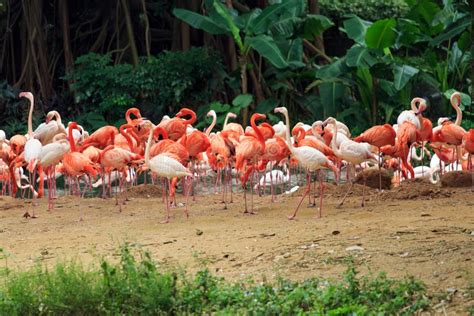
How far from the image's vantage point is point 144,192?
38.5 ft

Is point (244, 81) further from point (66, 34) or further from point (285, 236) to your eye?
point (285, 236)

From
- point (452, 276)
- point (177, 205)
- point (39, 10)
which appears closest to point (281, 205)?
point (177, 205)

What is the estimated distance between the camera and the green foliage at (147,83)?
18.5m

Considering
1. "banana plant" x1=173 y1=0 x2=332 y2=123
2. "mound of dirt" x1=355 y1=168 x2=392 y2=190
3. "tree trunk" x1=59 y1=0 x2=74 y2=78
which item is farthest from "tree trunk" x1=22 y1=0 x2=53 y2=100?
"mound of dirt" x1=355 y1=168 x2=392 y2=190

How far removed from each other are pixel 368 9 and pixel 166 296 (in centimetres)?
1791

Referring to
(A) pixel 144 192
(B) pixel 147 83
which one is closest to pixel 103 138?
(A) pixel 144 192

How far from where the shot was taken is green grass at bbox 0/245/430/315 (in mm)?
5238

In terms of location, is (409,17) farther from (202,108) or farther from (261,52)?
(202,108)

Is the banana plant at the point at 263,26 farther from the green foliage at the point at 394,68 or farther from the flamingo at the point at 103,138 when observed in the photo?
the flamingo at the point at 103,138

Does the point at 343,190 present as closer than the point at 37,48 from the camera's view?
Yes

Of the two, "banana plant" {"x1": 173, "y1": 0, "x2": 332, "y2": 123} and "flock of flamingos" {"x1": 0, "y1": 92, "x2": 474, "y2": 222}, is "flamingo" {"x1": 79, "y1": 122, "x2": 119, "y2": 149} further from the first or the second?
"banana plant" {"x1": 173, "y1": 0, "x2": 332, "y2": 123}

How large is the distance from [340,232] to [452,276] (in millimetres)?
1746

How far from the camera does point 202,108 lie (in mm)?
18031

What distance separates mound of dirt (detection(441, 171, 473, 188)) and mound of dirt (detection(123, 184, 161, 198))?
3.47 metres
